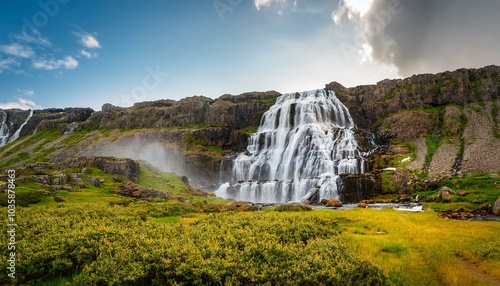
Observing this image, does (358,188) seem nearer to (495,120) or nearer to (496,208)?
(496,208)

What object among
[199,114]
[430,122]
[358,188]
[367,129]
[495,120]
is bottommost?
[358,188]

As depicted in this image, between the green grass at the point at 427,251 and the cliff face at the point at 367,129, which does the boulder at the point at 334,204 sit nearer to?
the cliff face at the point at 367,129

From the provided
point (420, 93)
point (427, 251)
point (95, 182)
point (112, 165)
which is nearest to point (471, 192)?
point (427, 251)

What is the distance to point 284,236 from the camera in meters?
13.3

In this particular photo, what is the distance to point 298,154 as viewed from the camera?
80375 mm

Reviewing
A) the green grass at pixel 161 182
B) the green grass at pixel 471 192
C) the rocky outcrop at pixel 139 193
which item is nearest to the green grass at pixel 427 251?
the green grass at pixel 471 192

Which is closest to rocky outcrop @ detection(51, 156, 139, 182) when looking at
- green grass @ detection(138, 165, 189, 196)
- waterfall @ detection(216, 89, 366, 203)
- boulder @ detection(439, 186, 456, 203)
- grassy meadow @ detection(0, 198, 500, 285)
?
green grass @ detection(138, 165, 189, 196)

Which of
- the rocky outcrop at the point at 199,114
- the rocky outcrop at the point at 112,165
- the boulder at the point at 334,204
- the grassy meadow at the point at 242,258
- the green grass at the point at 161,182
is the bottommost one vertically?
the boulder at the point at 334,204

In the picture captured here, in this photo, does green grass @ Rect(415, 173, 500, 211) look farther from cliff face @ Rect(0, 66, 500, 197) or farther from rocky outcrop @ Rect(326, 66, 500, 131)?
rocky outcrop @ Rect(326, 66, 500, 131)

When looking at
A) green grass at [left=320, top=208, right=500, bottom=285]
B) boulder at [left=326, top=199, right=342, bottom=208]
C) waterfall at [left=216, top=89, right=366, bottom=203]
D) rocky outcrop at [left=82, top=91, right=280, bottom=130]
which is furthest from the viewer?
rocky outcrop at [left=82, top=91, right=280, bottom=130]

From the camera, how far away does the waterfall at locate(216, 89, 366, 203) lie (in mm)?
63303

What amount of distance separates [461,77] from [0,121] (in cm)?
24774

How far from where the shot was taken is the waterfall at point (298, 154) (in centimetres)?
6330

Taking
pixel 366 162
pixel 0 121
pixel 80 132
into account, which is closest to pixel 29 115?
pixel 0 121
